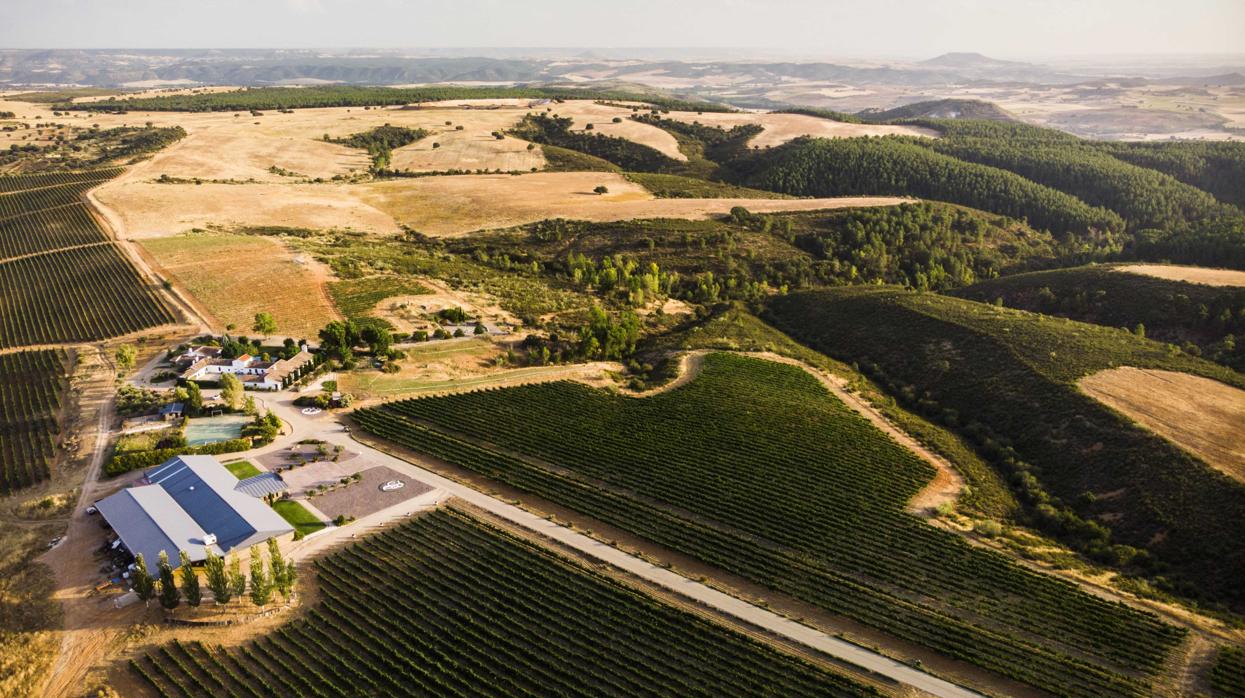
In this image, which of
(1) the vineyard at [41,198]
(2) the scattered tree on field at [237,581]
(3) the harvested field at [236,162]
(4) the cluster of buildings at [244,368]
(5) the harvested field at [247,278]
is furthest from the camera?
(3) the harvested field at [236,162]

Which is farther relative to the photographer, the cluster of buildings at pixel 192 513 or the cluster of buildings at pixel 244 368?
the cluster of buildings at pixel 244 368

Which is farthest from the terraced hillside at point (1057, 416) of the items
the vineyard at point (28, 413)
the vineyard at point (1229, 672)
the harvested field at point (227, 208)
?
the harvested field at point (227, 208)

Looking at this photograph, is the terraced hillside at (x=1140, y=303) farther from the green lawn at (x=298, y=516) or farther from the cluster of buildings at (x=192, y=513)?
the cluster of buildings at (x=192, y=513)

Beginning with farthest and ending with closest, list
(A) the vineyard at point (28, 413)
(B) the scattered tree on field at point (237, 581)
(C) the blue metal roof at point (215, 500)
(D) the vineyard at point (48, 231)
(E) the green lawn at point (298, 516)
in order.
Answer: (D) the vineyard at point (48, 231), (A) the vineyard at point (28, 413), (E) the green lawn at point (298, 516), (C) the blue metal roof at point (215, 500), (B) the scattered tree on field at point (237, 581)

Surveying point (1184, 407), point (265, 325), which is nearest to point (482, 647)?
point (265, 325)

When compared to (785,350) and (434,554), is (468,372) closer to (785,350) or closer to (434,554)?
(434,554)

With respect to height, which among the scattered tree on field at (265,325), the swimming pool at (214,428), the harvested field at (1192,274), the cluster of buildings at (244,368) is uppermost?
the harvested field at (1192,274)

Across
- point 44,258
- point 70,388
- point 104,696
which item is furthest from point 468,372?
A: point 44,258
